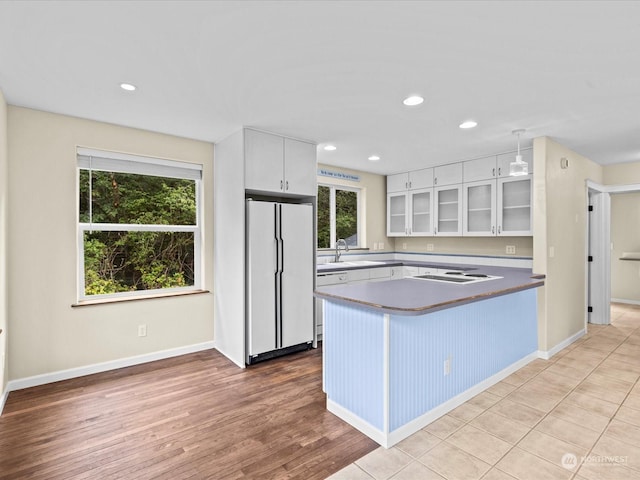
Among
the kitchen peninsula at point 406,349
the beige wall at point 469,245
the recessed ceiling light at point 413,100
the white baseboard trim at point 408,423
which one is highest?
the recessed ceiling light at point 413,100

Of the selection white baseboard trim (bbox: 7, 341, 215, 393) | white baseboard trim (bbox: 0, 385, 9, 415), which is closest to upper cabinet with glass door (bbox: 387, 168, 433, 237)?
white baseboard trim (bbox: 7, 341, 215, 393)

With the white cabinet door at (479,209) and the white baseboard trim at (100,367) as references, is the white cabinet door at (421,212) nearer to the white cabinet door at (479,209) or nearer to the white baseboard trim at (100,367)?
the white cabinet door at (479,209)

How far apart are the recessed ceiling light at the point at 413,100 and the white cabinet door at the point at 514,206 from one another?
2.17 m

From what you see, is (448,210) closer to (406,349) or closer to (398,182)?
(398,182)

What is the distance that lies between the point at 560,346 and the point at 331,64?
3859 mm

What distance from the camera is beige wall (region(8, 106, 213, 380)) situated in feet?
9.46

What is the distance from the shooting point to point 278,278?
3.61 metres

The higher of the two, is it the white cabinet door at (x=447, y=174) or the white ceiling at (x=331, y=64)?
the white ceiling at (x=331, y=64)

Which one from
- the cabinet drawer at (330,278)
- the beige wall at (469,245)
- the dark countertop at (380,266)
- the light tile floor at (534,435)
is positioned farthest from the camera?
the beige wall at (469,245)

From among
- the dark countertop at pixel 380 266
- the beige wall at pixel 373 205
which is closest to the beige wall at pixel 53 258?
the dark countertop at pixel 380 266

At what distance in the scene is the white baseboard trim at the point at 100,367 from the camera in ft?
9.57

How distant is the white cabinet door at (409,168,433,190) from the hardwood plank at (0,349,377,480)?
3307 mm

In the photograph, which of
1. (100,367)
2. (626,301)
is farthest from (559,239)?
(100,367)

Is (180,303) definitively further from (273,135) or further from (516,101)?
(516,101)
